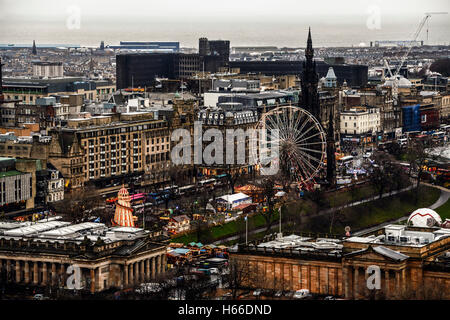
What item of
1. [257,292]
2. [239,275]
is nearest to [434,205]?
[239,275]

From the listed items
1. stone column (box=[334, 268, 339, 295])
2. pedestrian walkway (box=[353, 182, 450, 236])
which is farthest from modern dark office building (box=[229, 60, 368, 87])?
stone column (box=[334, 268, 339, 295])

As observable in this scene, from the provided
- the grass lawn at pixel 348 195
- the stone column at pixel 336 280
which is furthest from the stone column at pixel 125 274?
the grass lawn at pixel 348 195

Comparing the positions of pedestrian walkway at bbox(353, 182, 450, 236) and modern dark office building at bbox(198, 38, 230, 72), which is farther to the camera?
modern dark office building at bbox(198, 38, 230, 72)

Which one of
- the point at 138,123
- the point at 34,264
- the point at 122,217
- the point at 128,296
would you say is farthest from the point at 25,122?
the point at 128,296

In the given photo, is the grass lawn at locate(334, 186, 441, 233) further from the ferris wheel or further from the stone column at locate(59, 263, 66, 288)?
the stone column at locate(59, 263, 66, 288)

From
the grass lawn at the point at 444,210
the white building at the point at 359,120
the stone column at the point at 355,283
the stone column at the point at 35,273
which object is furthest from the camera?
the white building at the point at 359,120

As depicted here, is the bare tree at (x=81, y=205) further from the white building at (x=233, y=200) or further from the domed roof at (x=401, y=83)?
the domed roof at (x=401, y=83)
